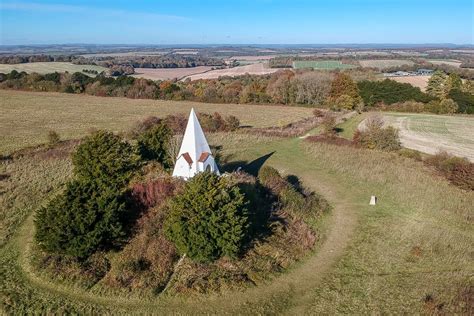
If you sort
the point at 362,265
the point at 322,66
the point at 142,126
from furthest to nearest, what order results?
the point at 322,66, the point at 142,126, the point at 362,265

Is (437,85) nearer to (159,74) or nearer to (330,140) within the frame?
(330,140)

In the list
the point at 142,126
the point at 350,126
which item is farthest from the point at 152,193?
the point at 350,126

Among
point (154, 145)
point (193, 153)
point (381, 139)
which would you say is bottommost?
point (381, 139)

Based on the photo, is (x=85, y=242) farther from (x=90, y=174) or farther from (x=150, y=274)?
(x=90, y=174)

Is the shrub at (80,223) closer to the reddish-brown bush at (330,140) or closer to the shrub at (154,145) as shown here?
the shrub at (154,145)

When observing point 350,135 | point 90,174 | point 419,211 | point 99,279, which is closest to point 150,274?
point 99,279

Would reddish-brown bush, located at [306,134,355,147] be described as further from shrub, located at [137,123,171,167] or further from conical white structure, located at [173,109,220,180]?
conical white structure, located at [173,109,220,180]
